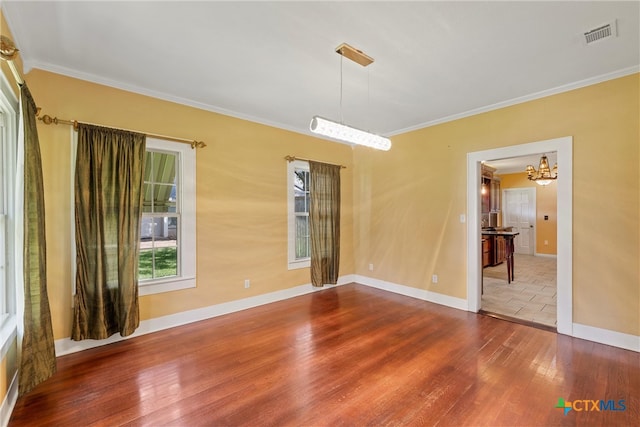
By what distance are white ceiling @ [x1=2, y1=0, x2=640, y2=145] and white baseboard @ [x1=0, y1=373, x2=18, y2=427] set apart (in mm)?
2523

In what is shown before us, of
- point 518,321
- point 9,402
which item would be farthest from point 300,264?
point 9,402

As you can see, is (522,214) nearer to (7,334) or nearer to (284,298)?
(284,298)

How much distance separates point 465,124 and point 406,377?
10.6ft

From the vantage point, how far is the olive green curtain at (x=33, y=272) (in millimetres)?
1954

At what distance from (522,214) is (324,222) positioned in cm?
718

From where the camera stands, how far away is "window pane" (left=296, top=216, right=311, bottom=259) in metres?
4.58

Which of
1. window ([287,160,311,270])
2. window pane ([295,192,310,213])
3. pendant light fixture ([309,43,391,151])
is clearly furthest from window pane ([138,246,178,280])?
pendant light fixture ([309,43,391,151])

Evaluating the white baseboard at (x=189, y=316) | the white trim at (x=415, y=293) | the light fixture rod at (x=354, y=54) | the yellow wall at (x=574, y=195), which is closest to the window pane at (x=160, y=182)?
the white baseboard at (x=189, y=316)

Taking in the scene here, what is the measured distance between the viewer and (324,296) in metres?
4.44

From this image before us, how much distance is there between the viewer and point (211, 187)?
140 inches

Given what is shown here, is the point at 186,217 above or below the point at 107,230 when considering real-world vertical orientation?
above

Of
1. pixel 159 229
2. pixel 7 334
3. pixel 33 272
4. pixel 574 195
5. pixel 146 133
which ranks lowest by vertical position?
pixel 7 334

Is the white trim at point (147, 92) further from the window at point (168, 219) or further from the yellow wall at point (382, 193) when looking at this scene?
the window at point (168, 219)

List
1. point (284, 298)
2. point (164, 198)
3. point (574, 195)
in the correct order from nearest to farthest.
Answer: point (574, 195) < point (164, 198) < point (284, 298)
